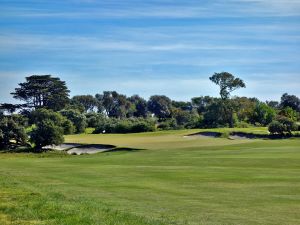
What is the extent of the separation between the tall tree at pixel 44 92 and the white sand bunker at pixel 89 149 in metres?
63.5

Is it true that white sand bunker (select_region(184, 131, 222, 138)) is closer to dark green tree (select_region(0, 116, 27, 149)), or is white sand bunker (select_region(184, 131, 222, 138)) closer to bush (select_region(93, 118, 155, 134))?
bush (select_region(93, 118, 155, 134))

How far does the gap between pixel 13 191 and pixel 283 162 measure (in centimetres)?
2642

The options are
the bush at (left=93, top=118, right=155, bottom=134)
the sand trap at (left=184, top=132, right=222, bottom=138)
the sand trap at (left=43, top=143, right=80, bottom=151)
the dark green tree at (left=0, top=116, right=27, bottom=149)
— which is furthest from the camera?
the bush at (left=93, top=118, right=155, bottom=134)

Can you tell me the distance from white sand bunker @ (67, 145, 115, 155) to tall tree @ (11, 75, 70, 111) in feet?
208

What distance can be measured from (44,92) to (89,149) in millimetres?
68928

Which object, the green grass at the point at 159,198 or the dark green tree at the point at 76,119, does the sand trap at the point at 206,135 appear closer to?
the dark green tree at the point at 76,119

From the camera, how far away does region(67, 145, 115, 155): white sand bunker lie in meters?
86.2

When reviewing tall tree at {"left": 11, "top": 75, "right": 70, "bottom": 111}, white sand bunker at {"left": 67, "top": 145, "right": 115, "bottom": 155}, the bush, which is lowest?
white sand bunker at {"left": 67, "top": 145, "right": 115, "bottom": 155}

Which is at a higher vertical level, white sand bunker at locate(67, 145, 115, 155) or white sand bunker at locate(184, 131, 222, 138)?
white sand bunker at locate(184, 131, 222, 138)

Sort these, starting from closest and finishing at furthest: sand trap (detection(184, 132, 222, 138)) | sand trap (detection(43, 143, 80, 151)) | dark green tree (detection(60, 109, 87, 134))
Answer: sand trap (detection(43, 143, 80, 151)) → sand trap (detection(184, 132, 222, 138)) → dark green tree (detection(60, 109, 87, 134))

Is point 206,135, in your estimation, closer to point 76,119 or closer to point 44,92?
point 76,119

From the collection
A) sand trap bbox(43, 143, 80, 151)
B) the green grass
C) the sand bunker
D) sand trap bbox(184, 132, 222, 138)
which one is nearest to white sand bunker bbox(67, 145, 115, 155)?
the sand bunker

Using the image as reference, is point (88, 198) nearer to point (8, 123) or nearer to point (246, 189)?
point (246, 189)

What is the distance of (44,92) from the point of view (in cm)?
15438
